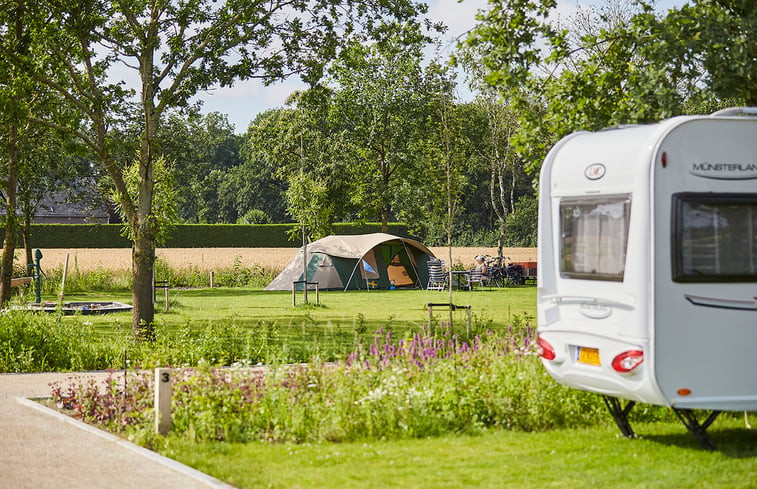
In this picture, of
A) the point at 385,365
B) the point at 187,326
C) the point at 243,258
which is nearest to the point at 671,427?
the point at 385,365

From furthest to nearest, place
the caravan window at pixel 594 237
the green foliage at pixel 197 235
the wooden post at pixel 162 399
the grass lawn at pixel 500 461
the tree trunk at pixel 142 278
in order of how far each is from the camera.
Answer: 1. the green foliage at pixel 197 235
2. the tree trunk at pixel 142 278
3. the wooden post at pixel 162 399
4. the caravan window at pixel 594 237
5. the grass lawn at pixel 500 461

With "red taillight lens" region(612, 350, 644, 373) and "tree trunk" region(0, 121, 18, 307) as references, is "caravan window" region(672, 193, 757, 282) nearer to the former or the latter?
"red taillight lens" region(612, 350, 644, 373)

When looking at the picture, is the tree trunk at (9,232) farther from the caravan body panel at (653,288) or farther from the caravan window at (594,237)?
the caravan body panel at (653,288)

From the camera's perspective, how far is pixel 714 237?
21.9 feet

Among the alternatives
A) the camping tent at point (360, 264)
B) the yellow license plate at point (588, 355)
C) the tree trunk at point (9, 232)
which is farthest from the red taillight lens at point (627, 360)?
the camping tent at point (360, 264)

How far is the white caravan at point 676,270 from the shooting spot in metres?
6.50

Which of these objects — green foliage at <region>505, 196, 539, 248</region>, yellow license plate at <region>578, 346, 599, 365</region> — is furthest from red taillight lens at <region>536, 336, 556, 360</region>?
green foliage at <region>505, 196, 539, 248</region>

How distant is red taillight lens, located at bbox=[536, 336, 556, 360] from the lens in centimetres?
730

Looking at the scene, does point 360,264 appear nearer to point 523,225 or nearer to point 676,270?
point 523,225

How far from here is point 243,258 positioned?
1452 inches

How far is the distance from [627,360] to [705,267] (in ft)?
2.83

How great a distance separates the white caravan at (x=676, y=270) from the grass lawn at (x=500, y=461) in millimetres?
421

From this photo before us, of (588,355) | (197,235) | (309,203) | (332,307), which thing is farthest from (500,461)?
(197,235)

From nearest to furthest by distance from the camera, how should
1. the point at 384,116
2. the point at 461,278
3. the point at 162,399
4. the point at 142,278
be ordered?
the point at 162,399
the point at 142,278
the point at 461,278
the point at 384,116
